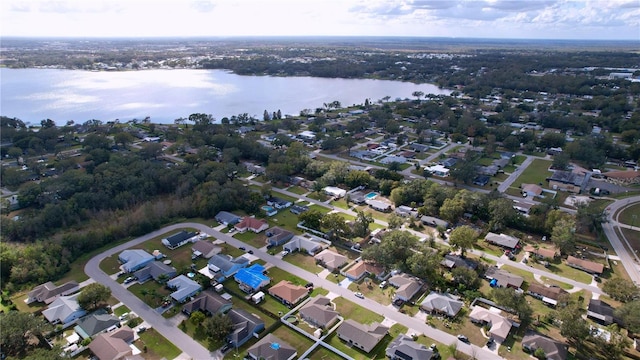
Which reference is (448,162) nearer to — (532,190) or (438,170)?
(438,170)

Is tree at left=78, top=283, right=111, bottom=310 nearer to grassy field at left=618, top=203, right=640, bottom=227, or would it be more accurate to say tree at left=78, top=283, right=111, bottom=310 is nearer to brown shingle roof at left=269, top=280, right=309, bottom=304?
brown shingle roof at left=269, top=280, right=309, bottom=304

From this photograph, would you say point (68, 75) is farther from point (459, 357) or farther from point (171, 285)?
point (459, 357)

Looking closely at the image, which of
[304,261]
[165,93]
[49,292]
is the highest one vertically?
[165,93]

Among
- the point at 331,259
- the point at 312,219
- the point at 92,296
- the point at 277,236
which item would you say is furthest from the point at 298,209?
the point at 92,296

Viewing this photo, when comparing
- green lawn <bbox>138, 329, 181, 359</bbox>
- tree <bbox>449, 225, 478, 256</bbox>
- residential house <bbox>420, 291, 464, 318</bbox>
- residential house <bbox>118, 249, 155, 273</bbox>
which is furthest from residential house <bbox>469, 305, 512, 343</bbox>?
residential house <bbox>118, 249, 155, 273</bbox>

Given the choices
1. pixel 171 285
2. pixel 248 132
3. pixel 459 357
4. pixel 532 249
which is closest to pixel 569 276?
pixel 532 249

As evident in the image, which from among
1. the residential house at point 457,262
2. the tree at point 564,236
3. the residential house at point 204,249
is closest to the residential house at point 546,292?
the residential house at point 457,262
